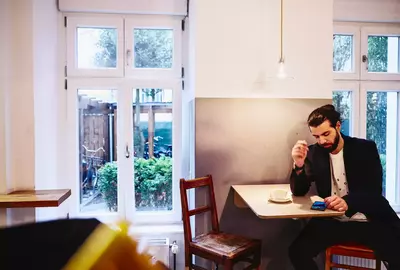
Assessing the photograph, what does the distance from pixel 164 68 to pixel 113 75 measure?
440 mm

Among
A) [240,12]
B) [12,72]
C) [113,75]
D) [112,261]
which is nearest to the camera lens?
[112,261]

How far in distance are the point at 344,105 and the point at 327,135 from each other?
101 centimetres

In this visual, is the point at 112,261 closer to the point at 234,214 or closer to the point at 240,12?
the point at 234,214

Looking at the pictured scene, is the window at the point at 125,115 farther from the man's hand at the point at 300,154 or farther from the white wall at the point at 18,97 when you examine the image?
the man's hand at the point at 300,154

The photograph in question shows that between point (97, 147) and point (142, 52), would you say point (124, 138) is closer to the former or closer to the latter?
point (97, 147)

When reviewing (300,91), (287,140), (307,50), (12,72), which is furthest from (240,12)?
(12,72)

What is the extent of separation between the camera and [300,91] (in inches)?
97.0

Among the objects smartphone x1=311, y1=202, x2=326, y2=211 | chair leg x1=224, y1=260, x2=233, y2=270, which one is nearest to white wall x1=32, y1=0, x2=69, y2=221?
chair leg x1=224, y1=260, x2=233, y2=270

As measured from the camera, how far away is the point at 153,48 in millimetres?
2768

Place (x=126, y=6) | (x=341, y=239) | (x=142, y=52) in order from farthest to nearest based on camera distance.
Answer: (x=142, y=52), (x=126, y=6), (x=341, y=239)

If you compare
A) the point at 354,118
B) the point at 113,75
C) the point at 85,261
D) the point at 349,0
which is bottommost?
the point at 85,261

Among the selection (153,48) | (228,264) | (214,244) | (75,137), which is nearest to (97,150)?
(75,137)

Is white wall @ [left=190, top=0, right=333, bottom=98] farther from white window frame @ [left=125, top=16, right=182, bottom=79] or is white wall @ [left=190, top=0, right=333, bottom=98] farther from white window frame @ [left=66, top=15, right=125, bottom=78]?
white window frame @ [left=66, top=15, right=125, bottom=78]

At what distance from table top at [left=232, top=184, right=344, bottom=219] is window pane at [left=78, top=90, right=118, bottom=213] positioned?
1.14 m
